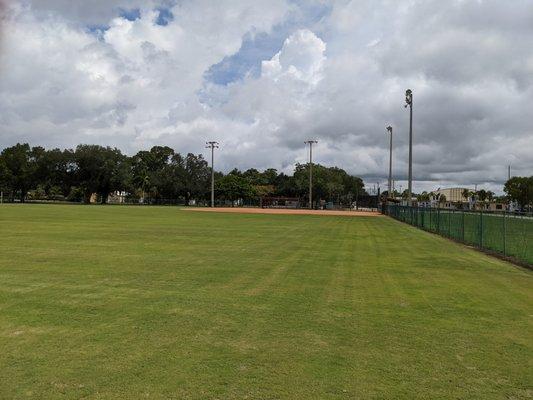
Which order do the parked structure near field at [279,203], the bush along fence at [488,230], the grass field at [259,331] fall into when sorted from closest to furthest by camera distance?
the grass field at [259,331] → the bush along fence at [488,230] → the parked structure near field at [279,203]

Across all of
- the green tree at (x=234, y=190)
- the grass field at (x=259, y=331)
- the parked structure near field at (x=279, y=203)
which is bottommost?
the grass field at (x=259, y=331)

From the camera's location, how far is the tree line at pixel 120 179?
110125 millimetres

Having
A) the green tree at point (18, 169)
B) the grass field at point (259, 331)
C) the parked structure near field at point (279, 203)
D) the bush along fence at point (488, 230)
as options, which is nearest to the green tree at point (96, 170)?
the green tree at point (18, 169)

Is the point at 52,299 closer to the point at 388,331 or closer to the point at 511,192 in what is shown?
the point at 388,331

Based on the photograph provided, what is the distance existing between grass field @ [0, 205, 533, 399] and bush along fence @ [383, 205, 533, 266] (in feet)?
17.7

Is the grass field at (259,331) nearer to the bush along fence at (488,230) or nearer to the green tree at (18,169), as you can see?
the bush along fence at (488,230)

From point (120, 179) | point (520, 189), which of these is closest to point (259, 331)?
point (120, 179)

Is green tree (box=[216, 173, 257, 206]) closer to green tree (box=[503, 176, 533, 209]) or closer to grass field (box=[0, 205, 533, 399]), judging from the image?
green tree (box=[503, 176, 533, 209])

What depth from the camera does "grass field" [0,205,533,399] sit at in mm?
4598

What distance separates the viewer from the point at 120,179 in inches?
4365

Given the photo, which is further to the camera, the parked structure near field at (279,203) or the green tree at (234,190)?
the green tree at (234,190)

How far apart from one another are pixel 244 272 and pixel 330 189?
11119 centimetres

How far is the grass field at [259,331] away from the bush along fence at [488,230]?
540 cm

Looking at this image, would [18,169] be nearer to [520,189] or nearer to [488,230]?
[488,230]
